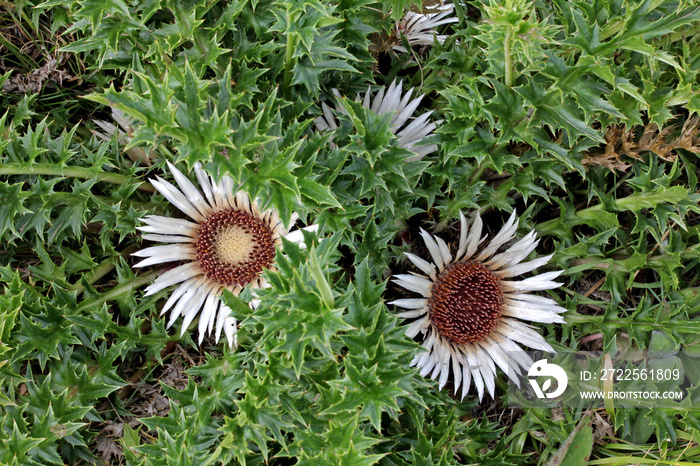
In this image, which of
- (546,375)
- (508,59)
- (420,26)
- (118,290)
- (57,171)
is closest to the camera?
(508,59)

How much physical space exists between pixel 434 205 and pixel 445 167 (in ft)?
1.02

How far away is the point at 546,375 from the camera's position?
277 centimetres

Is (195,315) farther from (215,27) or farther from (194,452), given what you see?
(215,27)

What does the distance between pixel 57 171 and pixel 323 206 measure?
3.71 ft

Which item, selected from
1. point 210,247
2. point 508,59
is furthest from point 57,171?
point 508,59

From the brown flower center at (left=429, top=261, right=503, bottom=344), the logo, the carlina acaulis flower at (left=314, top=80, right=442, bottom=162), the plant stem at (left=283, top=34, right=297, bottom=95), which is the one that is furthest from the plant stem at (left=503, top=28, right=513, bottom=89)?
the logo

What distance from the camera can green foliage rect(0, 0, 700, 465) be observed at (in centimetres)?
197

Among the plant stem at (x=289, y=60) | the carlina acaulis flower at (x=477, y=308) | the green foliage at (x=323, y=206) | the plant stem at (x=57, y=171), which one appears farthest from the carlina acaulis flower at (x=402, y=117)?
the plant stem at (x=57, y=171)

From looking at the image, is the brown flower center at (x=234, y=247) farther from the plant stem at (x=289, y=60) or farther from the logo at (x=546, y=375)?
the logo at (x=546, y=375)

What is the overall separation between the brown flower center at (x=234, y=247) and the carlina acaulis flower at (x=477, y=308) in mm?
685

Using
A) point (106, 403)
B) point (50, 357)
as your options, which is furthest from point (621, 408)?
point (50, 357)

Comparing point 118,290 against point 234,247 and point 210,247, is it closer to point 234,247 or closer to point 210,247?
point 210,247

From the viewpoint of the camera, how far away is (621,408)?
262 centimetres

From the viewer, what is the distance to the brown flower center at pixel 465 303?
9.16ft
